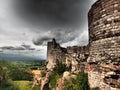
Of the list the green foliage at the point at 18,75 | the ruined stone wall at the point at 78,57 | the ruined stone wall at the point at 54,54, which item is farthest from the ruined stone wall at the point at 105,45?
the green foliage at the point at 18,75

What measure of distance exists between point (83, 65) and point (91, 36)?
5.36m

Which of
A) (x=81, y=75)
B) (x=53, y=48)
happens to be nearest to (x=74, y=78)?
(x=81, y=75)

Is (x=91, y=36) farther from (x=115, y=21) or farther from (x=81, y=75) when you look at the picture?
(x=81, y=75)

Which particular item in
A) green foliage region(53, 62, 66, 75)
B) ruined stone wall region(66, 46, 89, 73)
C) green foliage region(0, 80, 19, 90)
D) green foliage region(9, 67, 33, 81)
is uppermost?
ruined stone wall region(66, 46, 89, 73)

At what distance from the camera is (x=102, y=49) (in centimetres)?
1067

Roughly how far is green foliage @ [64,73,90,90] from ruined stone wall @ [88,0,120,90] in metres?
1.02

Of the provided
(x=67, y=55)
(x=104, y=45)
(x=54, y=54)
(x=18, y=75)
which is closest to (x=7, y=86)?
(x=18, y=75)

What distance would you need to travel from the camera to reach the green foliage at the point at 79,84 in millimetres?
12839

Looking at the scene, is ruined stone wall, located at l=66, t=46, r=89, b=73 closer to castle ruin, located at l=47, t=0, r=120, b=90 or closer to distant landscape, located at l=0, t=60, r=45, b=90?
castle ruin, located at l=47, t=0, r=120, b=90

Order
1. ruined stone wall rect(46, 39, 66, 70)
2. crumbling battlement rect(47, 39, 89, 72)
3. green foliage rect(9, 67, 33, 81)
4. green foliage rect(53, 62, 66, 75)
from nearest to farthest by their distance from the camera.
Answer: crumbling battlement rect(47, 39, 89, 72)
green foliage rect(53, 62, 66, 75)
ruined stone wall rect(46, 39, 66, 70)
green foliage rect(9, 67, 33, 81)

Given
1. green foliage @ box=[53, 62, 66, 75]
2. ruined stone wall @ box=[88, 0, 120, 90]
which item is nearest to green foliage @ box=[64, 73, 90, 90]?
ruined stone wall @ box=[88, 0, 120, 90]

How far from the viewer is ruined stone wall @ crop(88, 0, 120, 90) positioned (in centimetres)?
970

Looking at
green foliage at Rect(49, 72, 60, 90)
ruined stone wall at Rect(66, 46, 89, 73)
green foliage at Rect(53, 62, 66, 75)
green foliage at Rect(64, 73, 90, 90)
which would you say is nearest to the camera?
green foliage at Rect(64, 73, 90, 90)

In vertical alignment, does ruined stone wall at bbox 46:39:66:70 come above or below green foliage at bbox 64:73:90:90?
above
